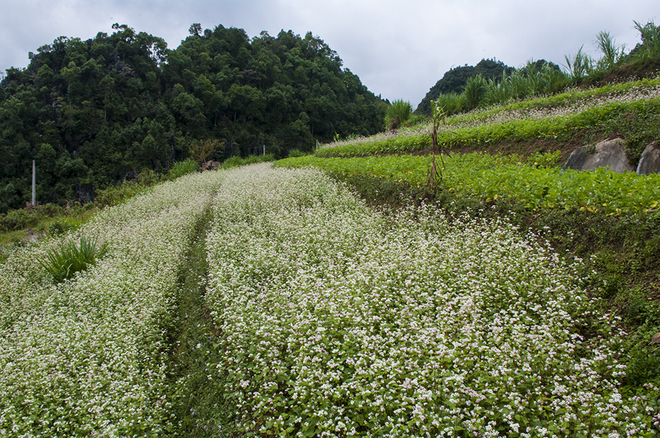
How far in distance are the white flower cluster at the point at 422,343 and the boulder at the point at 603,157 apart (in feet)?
14.1

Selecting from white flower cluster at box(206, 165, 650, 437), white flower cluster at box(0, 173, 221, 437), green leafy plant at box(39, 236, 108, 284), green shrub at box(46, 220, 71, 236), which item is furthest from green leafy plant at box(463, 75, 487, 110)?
green shrub at box(46, 220, 71, 236)

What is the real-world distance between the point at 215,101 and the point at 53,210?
3744cm

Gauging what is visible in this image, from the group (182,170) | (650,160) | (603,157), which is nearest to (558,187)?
(650,160)

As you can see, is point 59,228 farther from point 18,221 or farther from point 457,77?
point 457,77

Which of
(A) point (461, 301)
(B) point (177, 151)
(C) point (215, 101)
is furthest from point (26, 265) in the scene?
(C) point (215, 101)

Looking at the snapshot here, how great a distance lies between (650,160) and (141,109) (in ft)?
168

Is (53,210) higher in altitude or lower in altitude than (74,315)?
higher

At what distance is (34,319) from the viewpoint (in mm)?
5664

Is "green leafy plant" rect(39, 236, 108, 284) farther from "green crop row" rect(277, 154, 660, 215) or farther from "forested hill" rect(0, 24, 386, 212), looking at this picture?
"forested hill" rect(0, 24, 386, 212)

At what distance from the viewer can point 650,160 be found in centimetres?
684

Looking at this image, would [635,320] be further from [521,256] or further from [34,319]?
[34,319]

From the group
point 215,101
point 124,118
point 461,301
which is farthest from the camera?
point 215,101

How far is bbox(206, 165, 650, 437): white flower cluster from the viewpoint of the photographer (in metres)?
2.65

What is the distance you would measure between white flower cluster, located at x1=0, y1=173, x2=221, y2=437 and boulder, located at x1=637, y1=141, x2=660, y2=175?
28.6 ft
